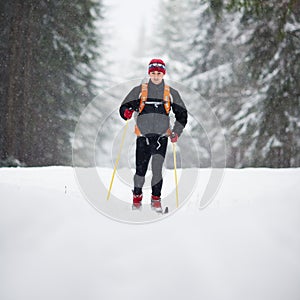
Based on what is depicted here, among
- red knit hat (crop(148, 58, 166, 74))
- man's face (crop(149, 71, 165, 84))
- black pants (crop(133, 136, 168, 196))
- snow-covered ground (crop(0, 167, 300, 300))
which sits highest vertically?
red knit hat (crop(148, 58, 166, 74))

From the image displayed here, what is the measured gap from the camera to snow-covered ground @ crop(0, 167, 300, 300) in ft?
11.4

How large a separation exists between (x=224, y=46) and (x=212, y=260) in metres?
15.9

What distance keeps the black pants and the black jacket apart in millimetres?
128

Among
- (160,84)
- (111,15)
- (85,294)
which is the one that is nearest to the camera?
(85,294)

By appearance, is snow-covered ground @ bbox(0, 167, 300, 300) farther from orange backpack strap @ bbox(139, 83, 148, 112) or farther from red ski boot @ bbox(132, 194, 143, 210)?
orange backpack strap @ bbox(139, 83, 148, 112)

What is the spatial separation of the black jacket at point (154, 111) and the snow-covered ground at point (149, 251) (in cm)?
133

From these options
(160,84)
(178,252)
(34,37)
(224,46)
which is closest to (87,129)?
(34,37)

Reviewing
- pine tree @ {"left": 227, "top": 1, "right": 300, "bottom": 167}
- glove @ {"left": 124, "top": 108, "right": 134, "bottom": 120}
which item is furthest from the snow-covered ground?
pine tree @ {"left": 227, "top": 1, "right": 300, "bottom": 167}

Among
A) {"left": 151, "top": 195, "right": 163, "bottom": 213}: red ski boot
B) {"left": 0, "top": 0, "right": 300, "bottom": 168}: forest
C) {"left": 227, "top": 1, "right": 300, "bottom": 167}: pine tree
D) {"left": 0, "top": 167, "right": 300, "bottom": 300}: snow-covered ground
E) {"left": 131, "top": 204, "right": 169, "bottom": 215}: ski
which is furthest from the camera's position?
{"left": 0, "top": 0, "right": 300, "bottom": 168}: forest

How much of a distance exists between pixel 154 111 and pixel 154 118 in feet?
0.35

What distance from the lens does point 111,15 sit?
2295 cm

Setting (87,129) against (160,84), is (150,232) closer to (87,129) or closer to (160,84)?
(160,84)

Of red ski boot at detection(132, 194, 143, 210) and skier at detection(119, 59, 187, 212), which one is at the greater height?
skier at detection(119, 59, 187, 212)

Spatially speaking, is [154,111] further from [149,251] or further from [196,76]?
[196,76]
